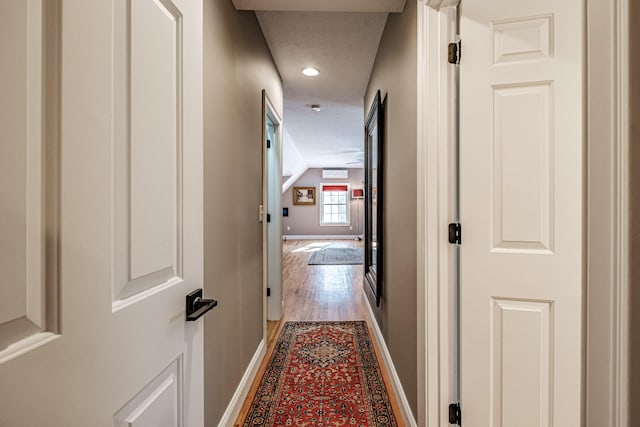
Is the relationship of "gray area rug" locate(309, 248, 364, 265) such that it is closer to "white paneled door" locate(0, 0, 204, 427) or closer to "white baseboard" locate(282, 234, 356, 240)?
"white baseboard" locate(282, 234, 356, 240)

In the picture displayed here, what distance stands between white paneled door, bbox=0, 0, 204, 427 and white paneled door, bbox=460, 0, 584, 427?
107 cm

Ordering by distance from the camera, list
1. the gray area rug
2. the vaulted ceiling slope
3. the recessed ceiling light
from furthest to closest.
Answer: the gray area rug → the recessed ceiling light → the vaulted ceiling slope

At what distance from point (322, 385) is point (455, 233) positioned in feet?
4.66

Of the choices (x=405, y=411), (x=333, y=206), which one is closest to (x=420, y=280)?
(x=405, y=411)

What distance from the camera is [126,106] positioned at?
0.63m

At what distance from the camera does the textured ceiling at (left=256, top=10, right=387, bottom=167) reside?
230 centimetres

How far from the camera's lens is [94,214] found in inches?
21.0

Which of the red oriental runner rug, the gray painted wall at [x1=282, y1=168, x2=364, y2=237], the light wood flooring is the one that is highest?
the gray painted wall at [x1=282, y1=168, x2=364, y2=237]

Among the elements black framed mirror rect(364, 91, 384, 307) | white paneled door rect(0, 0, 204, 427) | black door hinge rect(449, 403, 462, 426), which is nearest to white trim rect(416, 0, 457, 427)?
black door hinge rect(449, 403, 462, 426)

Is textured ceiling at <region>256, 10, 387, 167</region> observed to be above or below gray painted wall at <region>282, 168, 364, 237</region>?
above

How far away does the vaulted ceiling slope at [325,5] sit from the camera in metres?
1.78

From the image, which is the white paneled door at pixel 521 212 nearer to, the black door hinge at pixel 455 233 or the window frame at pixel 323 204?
the black door hinge at pixel 455 233

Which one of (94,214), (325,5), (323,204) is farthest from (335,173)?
(94,214)

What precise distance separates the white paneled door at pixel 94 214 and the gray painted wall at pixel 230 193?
60 centimetres
